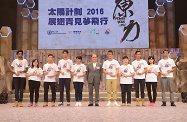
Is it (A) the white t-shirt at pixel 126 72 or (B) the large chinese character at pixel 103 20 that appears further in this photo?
(B) the large chinese character at pixel 103 20

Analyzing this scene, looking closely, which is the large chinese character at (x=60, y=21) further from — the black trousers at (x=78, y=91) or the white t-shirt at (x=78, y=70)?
the black trousers at (x=78, y=91)

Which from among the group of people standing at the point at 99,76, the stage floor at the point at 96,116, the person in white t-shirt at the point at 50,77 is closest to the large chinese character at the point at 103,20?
the group of people standing at the point at 99,76

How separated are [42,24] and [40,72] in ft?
11.3

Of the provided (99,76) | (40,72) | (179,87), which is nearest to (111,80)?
(99,76)

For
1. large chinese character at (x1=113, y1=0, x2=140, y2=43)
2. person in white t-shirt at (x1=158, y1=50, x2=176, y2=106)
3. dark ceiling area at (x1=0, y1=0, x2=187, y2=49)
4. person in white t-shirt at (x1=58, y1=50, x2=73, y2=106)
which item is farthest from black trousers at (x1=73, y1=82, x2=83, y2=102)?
dark ceiling area at (x1=0, y1=0, x2=187, y2=49)

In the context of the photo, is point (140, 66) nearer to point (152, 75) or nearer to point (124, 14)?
point (152, 75)

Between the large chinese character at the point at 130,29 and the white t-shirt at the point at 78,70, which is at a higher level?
the large chinese character at the point at 130,29

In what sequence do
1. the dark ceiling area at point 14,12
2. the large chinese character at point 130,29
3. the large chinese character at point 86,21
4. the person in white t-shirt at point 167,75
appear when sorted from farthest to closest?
1. the dark ceiling area at point 14,12
2. the large chinese character at point 86,21
3. the large chinese character at point 130,29
4. the person in white t-shirt at point 167,75

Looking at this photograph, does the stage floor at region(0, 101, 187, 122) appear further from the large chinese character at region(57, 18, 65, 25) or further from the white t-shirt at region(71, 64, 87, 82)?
the large chinese character at region(57, 18, 65, 25)

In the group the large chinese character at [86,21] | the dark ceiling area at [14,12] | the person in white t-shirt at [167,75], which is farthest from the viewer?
the dark ceiling area at [14,12]

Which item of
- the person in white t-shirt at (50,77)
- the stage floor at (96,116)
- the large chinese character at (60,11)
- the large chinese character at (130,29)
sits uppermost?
the large chinese character at (60,11)

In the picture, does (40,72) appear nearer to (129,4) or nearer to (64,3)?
(64,3)

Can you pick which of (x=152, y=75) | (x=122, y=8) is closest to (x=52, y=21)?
(x=122, y=8)

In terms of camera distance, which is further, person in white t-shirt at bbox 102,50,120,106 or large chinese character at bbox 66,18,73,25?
large chinese character at bbox 66,18,73,25
